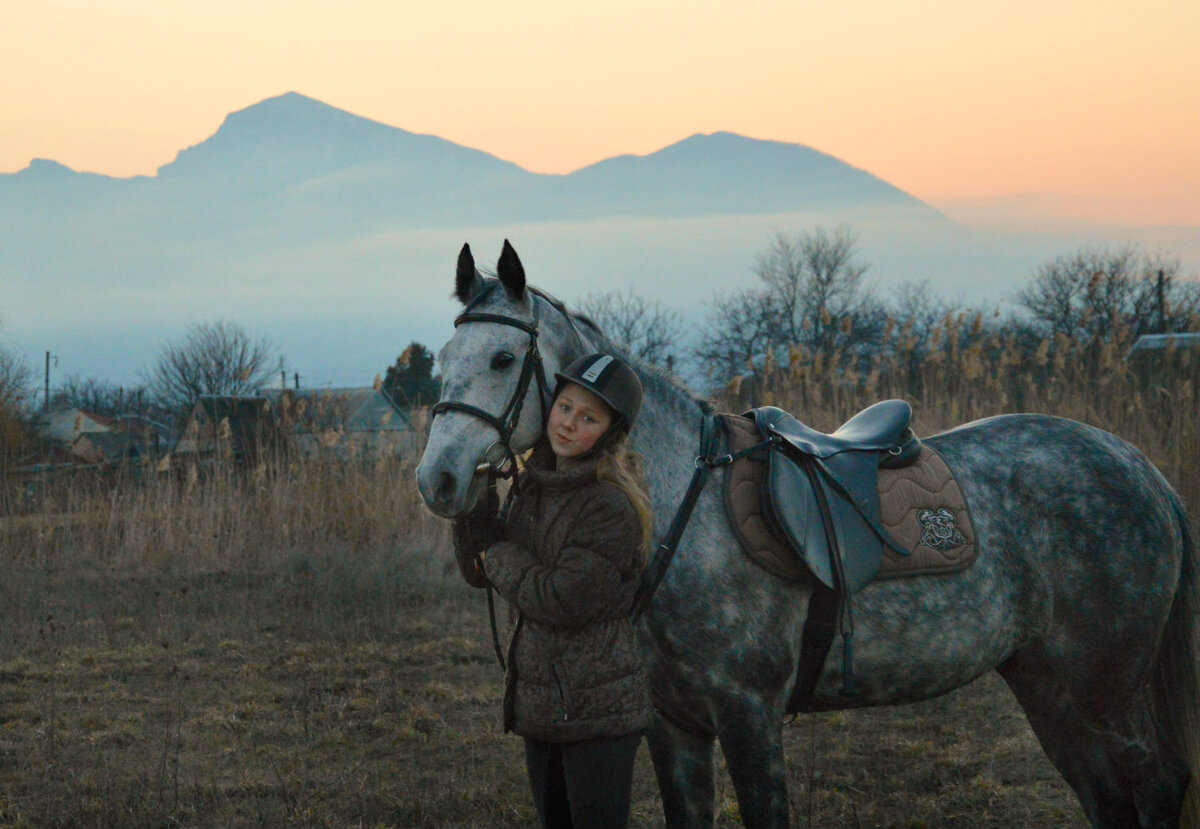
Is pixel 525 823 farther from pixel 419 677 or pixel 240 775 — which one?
pixel 419 677

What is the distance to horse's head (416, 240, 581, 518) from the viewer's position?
2416 millimetres

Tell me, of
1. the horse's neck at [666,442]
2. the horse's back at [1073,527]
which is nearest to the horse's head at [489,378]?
the horse's neck at [666,442]

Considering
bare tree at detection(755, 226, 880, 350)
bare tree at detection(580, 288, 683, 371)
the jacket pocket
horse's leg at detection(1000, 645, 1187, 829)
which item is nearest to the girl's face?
the jacket pocket

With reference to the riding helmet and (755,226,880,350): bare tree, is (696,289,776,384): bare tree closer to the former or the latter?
(755,226,880,350): bare tree

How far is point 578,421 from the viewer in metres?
2.40

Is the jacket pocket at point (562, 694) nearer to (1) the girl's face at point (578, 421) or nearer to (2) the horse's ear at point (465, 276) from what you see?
(1) the girl's face at point (578, 421)

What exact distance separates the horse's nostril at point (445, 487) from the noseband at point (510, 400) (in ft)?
0.36

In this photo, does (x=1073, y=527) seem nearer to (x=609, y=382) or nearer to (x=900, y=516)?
(x=900, y=516)

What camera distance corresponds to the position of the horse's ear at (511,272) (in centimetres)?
263

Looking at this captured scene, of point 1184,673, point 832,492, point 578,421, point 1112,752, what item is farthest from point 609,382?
point 1184,673

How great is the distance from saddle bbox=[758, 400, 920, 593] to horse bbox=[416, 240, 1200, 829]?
4.3 inches

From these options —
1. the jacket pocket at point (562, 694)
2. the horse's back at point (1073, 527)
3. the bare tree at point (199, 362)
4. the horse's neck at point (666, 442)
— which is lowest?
the jacket pocket at point (562, 694)

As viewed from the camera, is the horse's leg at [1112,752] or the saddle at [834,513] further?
the horse's leg at [1112,752]

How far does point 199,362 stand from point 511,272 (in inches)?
1805
